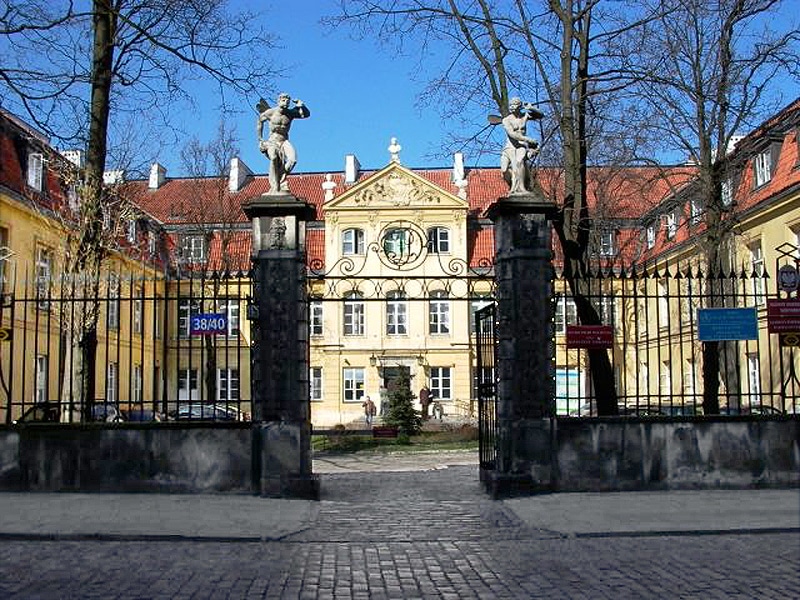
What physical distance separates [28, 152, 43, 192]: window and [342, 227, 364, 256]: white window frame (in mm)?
18234

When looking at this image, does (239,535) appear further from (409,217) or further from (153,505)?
(409,217)

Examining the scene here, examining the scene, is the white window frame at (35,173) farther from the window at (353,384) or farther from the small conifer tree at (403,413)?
the window at (353,384)

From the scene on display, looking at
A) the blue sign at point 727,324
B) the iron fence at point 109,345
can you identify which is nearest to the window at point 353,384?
the iron fence at point 109,345

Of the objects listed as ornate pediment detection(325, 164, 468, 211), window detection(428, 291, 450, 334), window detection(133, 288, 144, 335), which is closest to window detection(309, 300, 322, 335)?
ornate pediment detection(325, 164, 468, 211)

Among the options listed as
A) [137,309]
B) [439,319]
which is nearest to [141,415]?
[137,309]

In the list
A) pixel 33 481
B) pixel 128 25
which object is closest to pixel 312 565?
pixel 33 481

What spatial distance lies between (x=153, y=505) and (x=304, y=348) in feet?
9.58

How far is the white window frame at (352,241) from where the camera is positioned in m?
46.6

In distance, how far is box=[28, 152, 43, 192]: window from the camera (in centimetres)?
2997

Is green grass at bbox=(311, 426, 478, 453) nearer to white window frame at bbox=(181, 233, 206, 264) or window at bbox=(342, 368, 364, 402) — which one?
white window frame at bbox=(181, 233, 206, 264)

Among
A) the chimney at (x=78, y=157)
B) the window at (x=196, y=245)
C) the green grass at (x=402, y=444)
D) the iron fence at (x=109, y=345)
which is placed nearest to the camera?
the iron fence at (x=109, y=345)

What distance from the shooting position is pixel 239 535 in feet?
32.4

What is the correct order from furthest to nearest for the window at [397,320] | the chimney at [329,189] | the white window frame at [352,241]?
the chimney at [329,189]
the window at [397,320]
the white window frame at [352,241]

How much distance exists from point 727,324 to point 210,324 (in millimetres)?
7264
